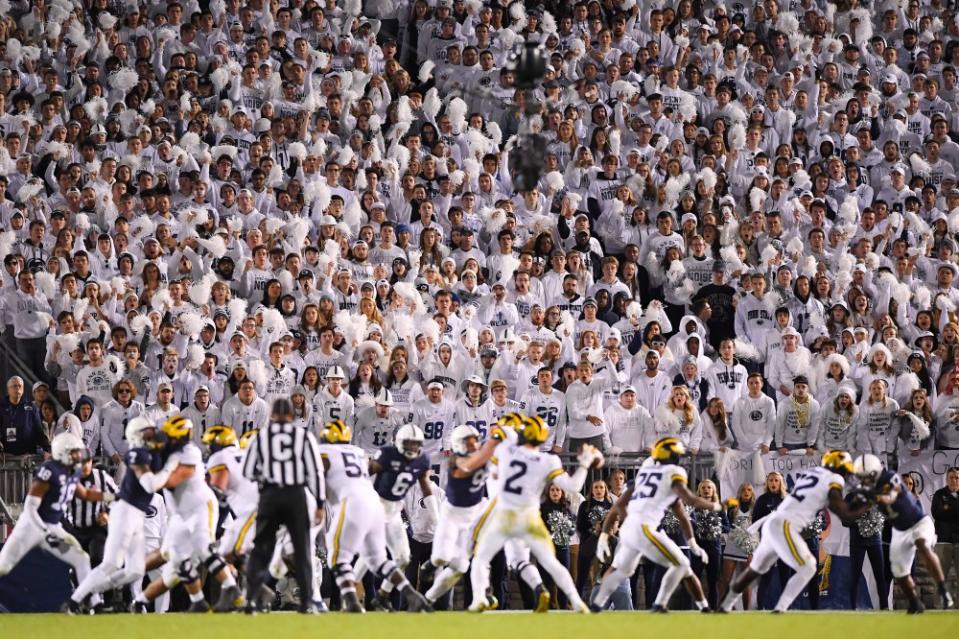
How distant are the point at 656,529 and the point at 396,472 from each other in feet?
8.16

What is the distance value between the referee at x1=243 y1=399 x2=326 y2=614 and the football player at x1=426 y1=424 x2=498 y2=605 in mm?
2156

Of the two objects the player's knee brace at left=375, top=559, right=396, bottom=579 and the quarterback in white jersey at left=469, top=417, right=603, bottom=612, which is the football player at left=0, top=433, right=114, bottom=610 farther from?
the quarterback in white jersey at left=469, top=417, right=603, bottom=612

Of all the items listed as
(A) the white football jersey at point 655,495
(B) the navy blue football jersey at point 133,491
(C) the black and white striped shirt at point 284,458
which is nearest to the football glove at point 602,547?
(A) the white football jersey at point 655,495

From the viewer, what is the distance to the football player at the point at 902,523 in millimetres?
16484

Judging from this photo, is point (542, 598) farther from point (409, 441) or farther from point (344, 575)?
point (409, 441)

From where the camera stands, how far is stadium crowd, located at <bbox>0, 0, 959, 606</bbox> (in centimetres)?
1888

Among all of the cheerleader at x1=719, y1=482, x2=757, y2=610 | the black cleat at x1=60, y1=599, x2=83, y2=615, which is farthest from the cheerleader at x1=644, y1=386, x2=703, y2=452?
the black cleat at x1=60, y1=599, x2=83, y2=615

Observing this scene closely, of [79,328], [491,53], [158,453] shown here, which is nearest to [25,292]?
[79,328]

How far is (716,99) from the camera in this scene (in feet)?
78.1

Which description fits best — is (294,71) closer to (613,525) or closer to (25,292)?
(25,292)

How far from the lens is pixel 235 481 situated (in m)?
16.5

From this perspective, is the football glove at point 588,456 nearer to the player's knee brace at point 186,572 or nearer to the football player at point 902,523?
the football player at point 902,523

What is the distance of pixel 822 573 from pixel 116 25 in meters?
11.5

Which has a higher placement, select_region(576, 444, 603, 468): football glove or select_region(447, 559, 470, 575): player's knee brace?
select_region(576, 444, 603, 468): football glove
